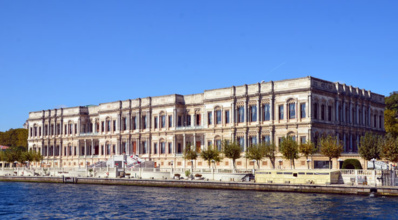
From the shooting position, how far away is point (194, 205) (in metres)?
42.8

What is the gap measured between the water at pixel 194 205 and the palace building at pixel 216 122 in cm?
1656

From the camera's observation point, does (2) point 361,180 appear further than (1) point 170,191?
No

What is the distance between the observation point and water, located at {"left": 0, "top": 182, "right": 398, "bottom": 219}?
1469 inches

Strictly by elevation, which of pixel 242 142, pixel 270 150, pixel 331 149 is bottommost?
Result: pixel 270 150

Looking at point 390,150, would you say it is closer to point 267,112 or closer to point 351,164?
point 351,164

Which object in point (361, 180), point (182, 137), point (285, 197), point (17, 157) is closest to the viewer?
point (285, 197)

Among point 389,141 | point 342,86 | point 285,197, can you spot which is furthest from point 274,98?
point 285,197

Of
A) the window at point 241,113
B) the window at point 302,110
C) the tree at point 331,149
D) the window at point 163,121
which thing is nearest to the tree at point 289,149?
the tree at point 331,149

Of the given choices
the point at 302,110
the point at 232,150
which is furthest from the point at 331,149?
the point at 232,150

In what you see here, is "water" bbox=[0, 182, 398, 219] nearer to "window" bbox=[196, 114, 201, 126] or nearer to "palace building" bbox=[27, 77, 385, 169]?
"palace building" bbox=[27, 77, 385, 169]

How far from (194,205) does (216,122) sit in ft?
106

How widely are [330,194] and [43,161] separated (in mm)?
66297

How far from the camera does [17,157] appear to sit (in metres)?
96.4

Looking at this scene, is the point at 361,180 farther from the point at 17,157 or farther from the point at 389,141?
the point at 17,157
